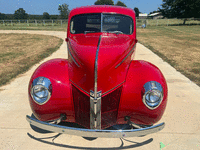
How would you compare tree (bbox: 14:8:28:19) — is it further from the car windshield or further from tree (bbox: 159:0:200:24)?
the car windshield

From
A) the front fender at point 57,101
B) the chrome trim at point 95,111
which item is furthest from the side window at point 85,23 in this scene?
the chrome trim at point 95,111

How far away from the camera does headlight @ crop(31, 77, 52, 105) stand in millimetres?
2230

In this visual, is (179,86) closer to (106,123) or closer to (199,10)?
A: (106,123)

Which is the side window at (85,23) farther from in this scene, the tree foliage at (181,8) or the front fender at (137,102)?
the tree foliage at (181,8)

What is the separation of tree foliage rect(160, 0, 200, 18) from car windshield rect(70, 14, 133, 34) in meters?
33.5

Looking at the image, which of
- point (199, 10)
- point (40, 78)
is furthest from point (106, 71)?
point (199, 10)

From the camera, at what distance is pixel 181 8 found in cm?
3316

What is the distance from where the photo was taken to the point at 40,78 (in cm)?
231

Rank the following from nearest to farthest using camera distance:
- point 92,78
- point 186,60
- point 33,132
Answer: point 92,78, point 33,132, point 186,60

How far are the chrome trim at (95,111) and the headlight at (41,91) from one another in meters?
0.58

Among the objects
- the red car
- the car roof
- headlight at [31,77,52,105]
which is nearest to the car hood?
the red car

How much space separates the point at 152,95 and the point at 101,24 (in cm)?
171

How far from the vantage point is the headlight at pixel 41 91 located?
223 centimetres

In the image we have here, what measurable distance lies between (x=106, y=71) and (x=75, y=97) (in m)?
0.52
